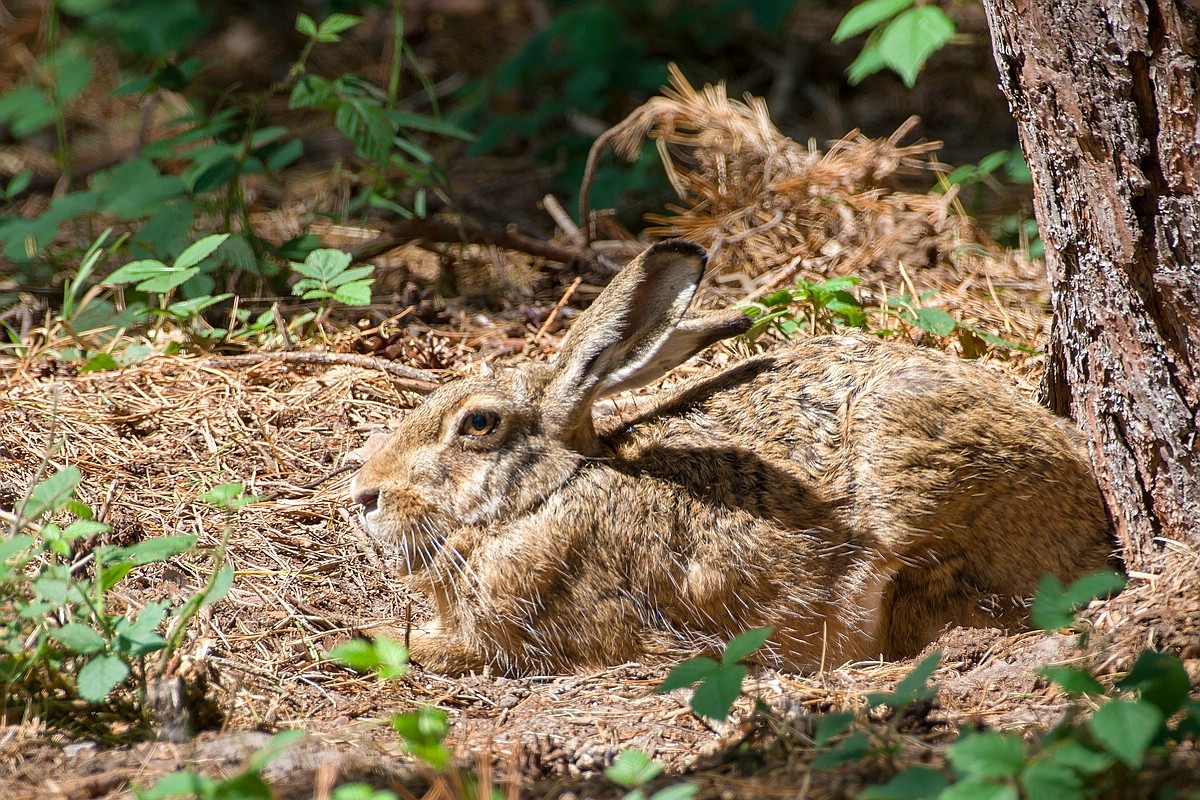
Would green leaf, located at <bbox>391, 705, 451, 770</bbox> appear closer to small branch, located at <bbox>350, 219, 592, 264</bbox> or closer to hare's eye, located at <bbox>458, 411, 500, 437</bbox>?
hare's eye, located at <bbox>458, 411, 500, 437</bbox>

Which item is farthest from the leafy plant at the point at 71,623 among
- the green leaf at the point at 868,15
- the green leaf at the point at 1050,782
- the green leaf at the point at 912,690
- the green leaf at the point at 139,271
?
the green leaf at the point at 868,15

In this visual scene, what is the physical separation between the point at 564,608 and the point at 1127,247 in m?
2.10

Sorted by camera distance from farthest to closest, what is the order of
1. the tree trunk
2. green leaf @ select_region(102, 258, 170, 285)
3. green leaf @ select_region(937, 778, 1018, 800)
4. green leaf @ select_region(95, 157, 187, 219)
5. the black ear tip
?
green leaf @ select_region(95, 157, 187, 219) → green leaf @ select_region(102, 258, 170, 285) → the black ear tip → the tree trunk → green leaf @ select_region(937, 778, 1018, 800)

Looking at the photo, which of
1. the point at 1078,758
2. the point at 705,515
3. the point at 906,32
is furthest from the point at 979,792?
the point at 906,32

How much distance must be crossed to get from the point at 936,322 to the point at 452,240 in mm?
2511

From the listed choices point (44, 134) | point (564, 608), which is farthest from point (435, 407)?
point (44, 134)

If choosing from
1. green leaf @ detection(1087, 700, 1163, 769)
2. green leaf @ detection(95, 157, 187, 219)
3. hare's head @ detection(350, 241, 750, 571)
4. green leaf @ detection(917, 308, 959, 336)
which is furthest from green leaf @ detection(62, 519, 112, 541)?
green leaf @ detection(917, 308, 959, 336)

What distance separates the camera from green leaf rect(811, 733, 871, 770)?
2.45 metres

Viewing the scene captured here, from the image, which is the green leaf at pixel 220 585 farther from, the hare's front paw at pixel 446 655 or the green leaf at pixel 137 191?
the green leaf at pixel 137 191

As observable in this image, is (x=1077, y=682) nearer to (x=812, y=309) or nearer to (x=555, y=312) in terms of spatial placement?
(x=812, y=309)

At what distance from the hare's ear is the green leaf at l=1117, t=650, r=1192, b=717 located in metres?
1.79

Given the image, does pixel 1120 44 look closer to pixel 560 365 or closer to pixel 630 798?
pixel 560 365

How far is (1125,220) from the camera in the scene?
3328 millimetres

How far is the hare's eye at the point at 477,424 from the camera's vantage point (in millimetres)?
3818
